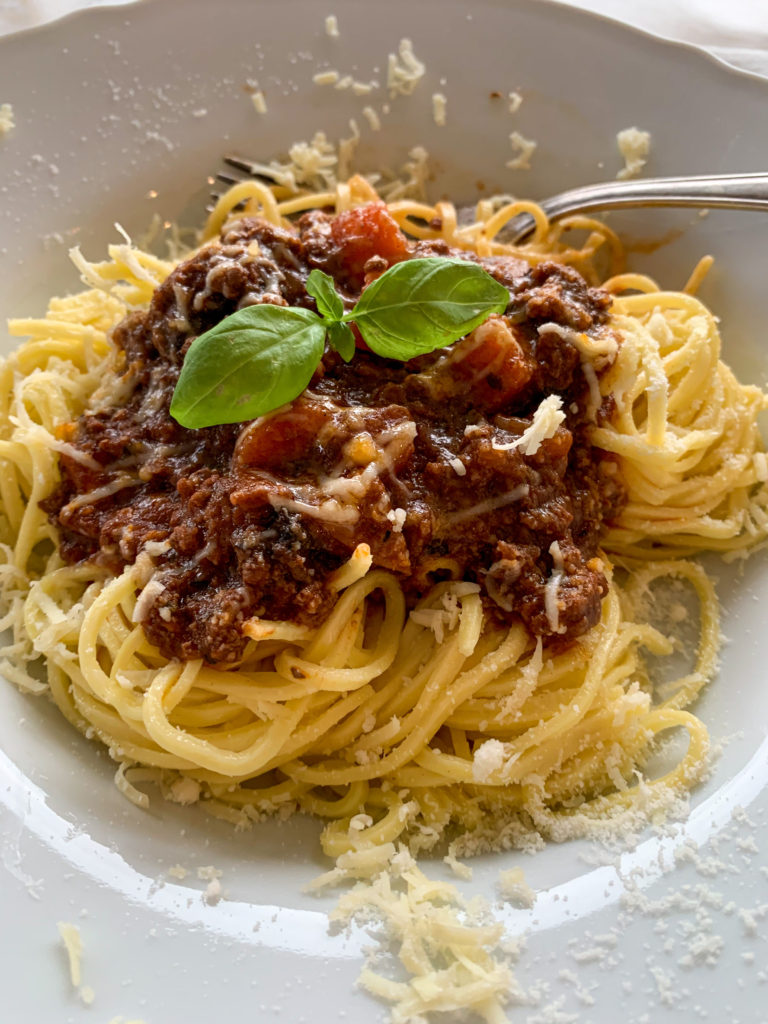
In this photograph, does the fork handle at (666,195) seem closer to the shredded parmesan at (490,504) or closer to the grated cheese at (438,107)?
the grated cheese at (438,107)

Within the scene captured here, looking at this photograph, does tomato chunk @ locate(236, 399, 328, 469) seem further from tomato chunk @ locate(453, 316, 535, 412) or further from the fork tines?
the fork tines

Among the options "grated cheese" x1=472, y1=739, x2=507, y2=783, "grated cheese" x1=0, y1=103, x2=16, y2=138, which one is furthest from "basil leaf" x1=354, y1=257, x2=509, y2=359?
"grated cheese" x1=0, y1=103, x2=16, y2=138

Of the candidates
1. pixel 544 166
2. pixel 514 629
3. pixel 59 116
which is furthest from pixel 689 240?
pixel 59 116

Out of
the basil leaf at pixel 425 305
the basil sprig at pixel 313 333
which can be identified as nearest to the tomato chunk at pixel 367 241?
the basil sprig at pixel 313 333

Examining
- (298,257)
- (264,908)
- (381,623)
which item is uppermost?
(298,257)

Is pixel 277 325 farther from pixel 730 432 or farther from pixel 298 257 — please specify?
pixel 730 432

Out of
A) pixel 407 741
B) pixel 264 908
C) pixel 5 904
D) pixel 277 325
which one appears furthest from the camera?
pixel 407 741
